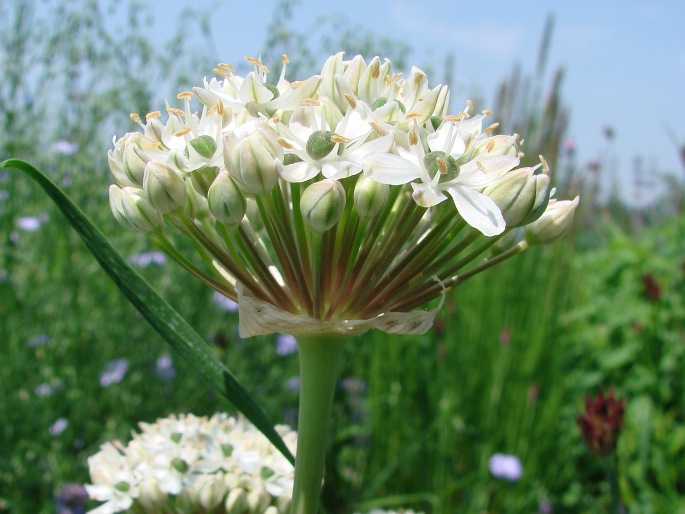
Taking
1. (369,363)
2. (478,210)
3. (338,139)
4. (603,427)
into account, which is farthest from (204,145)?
(369,363)

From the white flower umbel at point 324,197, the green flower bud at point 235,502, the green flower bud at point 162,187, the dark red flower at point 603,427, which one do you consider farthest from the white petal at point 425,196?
the dark red flower at point 603,427

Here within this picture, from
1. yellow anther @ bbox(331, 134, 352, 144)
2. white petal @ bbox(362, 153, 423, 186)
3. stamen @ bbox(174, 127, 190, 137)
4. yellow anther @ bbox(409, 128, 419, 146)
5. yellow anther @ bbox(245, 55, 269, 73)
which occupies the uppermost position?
yellow anther @ bbox(245, 55, 269, 73)

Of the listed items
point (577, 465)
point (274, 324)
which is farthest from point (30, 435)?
point (577, 465)

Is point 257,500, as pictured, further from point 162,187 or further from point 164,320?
point 162,187

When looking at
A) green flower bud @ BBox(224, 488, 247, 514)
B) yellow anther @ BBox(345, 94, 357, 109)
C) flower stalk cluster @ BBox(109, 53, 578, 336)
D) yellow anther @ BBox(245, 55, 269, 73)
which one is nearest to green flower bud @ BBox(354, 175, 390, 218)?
flower stalk cluster @ BBox(109, 53, 578, 336)

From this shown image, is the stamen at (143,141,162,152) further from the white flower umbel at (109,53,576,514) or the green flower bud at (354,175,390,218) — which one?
the green flower bud at (354,175,390,218)

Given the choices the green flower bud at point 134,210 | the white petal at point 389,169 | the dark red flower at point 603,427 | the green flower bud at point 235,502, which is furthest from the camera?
the dark red flower at point 603,427

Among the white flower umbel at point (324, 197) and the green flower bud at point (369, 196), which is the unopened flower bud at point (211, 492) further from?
the green flower bud at point (369, 196)
